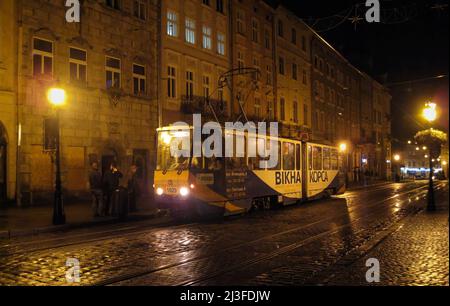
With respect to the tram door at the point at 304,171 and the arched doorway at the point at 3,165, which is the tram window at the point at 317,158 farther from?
the arched doorway at the point at 3,165

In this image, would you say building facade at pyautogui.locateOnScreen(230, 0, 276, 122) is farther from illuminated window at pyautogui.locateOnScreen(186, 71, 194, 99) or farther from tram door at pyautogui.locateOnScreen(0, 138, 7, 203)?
tram door at pyautogui.locateOnScreen(0, 138, 7, 203)

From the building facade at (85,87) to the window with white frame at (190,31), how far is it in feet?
10.1

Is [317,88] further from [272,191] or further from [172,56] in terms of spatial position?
[272,191]

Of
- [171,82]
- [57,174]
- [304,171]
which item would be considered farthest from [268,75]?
[57,174]

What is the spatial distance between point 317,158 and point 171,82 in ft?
32.3

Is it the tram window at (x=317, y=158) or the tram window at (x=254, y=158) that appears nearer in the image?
the tram window at (x=254, y=158)

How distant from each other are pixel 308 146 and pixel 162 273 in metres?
17.0

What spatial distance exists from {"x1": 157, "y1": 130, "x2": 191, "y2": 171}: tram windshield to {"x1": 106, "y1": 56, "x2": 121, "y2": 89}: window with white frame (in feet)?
31.1

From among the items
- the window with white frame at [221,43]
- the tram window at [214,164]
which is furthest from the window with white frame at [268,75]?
the tram window at [214,164]

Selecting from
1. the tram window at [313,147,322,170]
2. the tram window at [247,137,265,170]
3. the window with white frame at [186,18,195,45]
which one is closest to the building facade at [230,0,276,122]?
the window with white frame at [186,18,195,45]

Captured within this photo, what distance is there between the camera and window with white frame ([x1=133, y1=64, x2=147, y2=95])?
90.7 ft

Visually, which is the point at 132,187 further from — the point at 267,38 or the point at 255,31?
the point at 267,38

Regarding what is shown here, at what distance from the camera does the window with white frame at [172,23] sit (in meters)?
29.8
